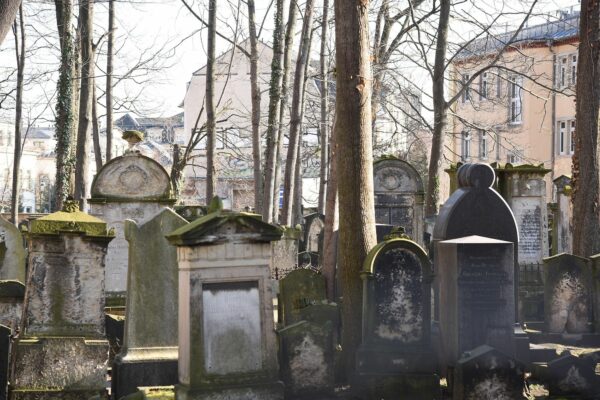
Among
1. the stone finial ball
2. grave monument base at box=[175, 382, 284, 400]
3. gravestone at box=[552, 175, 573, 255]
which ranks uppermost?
the stone finial ball

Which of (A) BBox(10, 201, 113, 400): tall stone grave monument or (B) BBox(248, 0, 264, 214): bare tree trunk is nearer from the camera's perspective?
(A) BBox(10, 201, 113, 400): tall stone grave monument

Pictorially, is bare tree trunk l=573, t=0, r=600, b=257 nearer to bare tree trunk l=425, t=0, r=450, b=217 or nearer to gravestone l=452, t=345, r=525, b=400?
bare tree trunk l=425, t=0, r=450, b=217

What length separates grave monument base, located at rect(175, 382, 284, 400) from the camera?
939cm

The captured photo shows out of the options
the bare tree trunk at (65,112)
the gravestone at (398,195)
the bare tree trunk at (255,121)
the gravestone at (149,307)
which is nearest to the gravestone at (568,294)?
the gravestone at (149,307)

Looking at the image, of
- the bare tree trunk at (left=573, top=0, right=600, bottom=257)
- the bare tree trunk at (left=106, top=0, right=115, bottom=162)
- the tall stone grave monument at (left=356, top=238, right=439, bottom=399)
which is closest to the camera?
the tall stone grave monument at (left=356, top=238, right=439, bottom=399)

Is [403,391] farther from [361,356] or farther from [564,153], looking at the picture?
[564,153]

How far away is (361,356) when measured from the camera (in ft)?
36.0

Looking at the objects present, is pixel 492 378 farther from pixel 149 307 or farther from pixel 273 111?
pixel 273 111

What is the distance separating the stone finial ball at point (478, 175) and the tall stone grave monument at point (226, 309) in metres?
3.05

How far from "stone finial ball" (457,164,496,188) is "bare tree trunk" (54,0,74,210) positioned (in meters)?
9.87

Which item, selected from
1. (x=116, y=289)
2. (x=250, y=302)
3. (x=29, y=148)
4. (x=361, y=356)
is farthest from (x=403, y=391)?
(x=29, y=148)

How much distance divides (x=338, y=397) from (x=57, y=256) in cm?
317

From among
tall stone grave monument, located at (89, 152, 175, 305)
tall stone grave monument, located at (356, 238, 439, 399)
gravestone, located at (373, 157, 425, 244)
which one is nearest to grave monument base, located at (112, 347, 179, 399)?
tall stone grave monument, located at (356, 238, 439, 399)

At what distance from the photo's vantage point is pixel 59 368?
10406 millimetres
